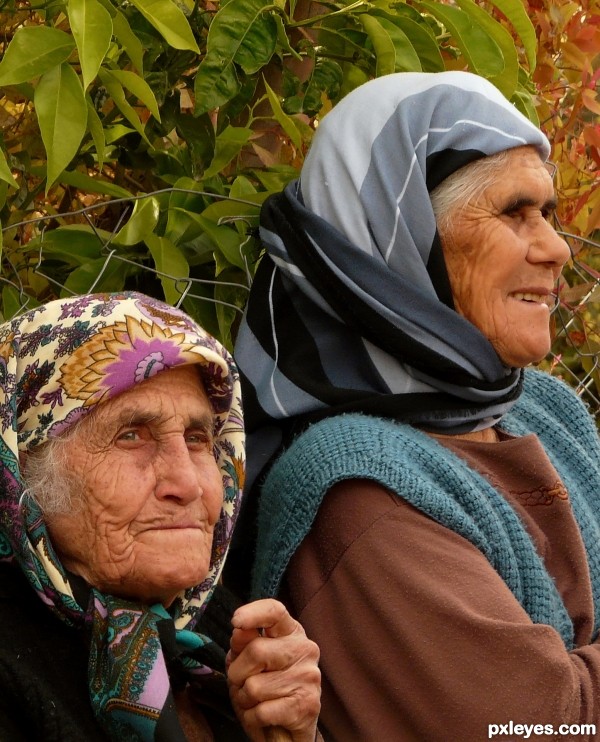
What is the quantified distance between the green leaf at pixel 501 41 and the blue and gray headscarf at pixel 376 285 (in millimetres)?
197

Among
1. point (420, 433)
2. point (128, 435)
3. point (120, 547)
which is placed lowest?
point (420, 433)

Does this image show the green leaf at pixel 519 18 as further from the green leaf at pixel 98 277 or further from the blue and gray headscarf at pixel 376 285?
the green leaf at pixel 98 277

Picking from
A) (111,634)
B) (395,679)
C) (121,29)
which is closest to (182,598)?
(111,634)

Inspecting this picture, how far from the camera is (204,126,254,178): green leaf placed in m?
2.75

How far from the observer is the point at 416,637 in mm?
2154

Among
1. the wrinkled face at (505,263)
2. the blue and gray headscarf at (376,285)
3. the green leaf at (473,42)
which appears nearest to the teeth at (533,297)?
the wrinkled face at (505,263)

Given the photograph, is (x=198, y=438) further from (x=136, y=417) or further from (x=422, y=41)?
(x=422, y=41)

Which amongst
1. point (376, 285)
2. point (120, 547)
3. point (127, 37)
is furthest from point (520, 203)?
point (120, 547)

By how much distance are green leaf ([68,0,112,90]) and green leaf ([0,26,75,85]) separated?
0.14 m

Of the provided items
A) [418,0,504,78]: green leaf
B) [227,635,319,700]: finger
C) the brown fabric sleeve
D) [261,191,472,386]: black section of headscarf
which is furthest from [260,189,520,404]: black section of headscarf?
[227,635,319,700]: finger

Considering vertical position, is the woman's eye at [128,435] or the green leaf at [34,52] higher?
the green leaf at [34,52]

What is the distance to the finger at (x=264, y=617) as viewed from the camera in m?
1.87

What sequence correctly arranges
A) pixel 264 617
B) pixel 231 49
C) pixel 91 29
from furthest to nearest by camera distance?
pixel 231 49 → pixel 91 29 → pixel 264 617

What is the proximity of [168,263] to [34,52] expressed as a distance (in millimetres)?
541
